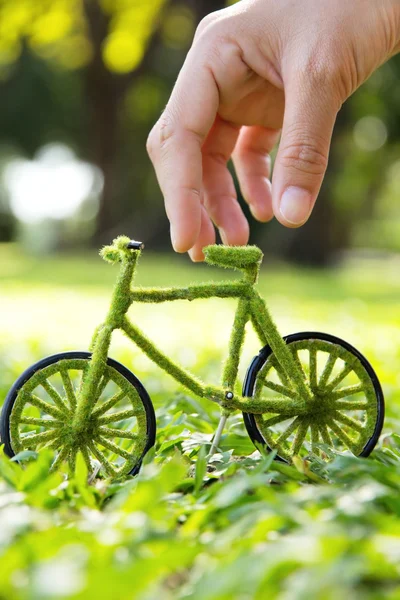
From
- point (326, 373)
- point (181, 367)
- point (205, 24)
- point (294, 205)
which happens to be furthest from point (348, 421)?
point (205, 24)

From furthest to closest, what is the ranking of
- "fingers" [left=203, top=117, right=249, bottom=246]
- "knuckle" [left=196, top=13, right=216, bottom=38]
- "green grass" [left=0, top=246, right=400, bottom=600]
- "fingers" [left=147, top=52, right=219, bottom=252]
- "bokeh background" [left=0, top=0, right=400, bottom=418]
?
"bokeh background" [left=0, top=0, right=400, bottom=418] < "fingers" [left=203, top=117, right=249, bottom=246] < "knuckle" [left=196, top=13, right=216, bottom=38] < "fingers" [left=147, top=52, right=219, bottom=252] < "green grass" [left=0, top=246, right=400, bottom=600]

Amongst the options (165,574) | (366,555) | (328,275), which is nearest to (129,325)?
(165,574)

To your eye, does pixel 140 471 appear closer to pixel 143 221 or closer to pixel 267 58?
pixel 267 58

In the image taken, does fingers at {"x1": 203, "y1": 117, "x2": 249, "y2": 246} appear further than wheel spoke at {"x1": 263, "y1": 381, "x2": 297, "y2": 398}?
Yes

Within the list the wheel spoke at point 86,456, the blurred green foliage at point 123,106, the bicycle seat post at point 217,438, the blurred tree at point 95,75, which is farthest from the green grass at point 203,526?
the blurred tree at point 95,75

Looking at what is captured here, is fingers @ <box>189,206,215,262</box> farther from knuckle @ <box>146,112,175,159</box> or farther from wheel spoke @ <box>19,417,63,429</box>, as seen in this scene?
wheel spoke @ <box>19,417,63,429</box>

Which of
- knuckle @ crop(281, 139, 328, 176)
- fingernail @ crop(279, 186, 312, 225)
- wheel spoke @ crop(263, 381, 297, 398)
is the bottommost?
wheel spoke @ crop(263, 381, 297, 398)

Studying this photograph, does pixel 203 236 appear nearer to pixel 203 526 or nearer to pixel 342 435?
pixel 342 435

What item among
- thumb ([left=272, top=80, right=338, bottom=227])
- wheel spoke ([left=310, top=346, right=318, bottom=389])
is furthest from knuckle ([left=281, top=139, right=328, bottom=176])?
wheel spoke ([left=310, top=346, right=318, bottom=389])
